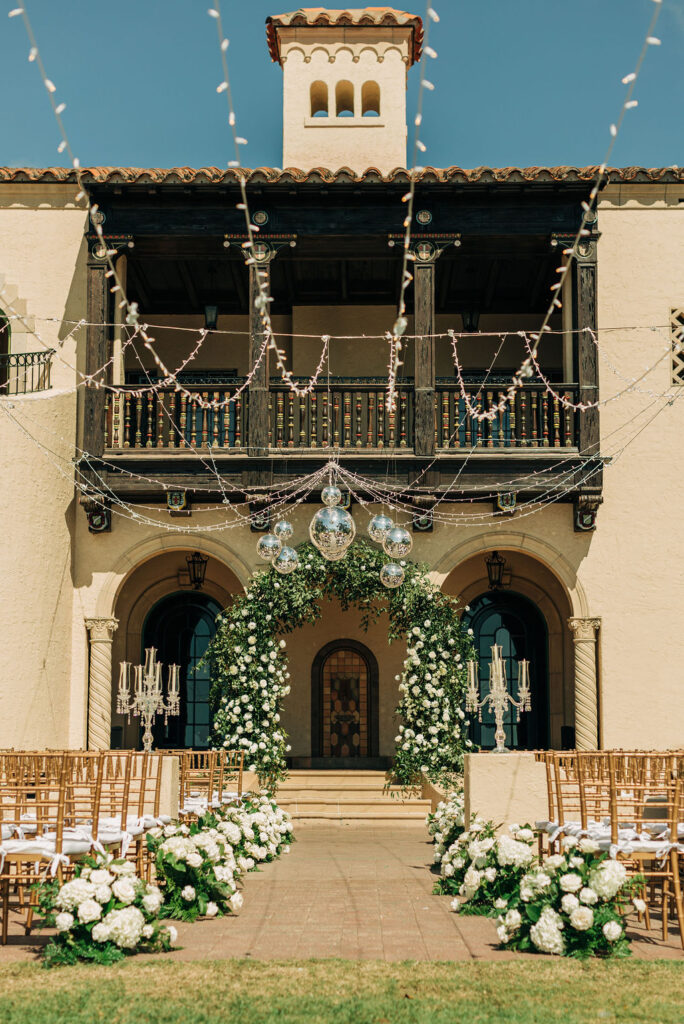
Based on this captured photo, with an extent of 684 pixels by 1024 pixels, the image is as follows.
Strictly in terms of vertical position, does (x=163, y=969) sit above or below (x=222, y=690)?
below

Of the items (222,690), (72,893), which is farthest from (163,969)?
(222,690)

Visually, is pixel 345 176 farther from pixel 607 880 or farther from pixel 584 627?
pixel 607 880

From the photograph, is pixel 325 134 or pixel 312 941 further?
pixel 325 134

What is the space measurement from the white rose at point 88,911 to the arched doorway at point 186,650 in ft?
33.8

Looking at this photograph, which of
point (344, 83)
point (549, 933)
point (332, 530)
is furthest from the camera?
point (344, 83)

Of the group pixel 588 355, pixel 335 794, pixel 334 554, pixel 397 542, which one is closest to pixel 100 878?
pixel 334 554

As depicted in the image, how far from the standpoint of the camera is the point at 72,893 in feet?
20.8

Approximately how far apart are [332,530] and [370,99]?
8590 mm

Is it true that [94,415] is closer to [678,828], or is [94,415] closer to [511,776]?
[511,776]

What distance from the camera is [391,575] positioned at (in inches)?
507

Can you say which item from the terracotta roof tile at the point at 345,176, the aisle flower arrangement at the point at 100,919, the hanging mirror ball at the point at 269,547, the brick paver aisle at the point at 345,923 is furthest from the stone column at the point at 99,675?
the aisle flower arrangement at the point at 100,919

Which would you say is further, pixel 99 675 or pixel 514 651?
pixel 514 651

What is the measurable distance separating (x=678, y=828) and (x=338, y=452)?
7238 millimetres

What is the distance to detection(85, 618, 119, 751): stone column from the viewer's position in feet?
45.8
